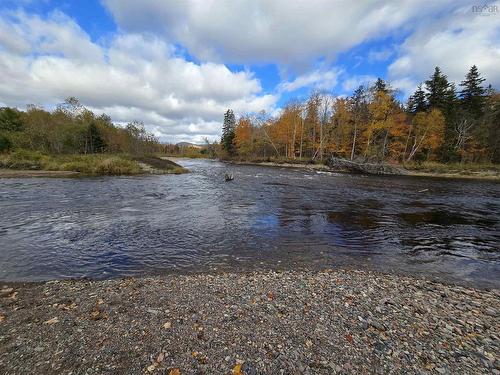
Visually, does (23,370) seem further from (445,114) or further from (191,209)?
(445,114)

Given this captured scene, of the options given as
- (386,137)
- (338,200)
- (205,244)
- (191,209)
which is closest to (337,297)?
(205,244)

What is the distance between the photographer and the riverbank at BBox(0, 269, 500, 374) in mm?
3645

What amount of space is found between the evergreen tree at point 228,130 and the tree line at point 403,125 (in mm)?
25762

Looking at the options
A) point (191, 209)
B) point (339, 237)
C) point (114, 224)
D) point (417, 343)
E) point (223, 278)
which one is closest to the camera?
point (417, 343)

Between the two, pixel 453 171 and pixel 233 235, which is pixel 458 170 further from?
pixel 233 235

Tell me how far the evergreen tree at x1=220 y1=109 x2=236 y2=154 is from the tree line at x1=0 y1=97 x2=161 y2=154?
3462cm

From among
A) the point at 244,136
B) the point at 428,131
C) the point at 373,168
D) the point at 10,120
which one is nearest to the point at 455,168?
the point at 428,131

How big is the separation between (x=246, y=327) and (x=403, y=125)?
5792cm

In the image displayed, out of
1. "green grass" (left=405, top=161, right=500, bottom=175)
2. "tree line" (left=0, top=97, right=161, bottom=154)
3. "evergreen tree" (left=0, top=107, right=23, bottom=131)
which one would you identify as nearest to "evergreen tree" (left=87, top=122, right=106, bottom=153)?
"tree line" (left=0, top=97, right=161, bottom=154)

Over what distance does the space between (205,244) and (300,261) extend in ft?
11.8

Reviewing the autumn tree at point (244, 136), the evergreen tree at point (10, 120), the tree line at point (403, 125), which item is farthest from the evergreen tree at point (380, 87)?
the evergreen tree at point (10, 120)

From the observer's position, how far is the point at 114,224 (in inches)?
464

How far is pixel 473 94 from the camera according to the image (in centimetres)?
5562

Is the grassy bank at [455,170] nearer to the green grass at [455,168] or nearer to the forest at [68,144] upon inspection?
the green grass at [455,168]
